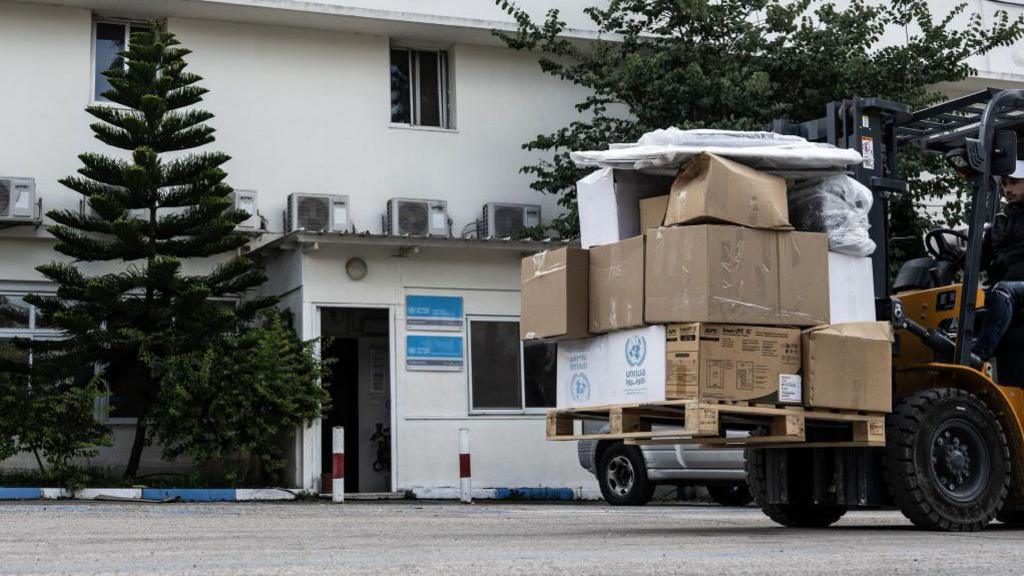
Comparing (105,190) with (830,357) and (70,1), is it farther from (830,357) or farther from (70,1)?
(830,357)

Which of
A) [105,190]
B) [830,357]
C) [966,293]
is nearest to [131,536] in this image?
[830,357]

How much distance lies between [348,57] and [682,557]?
1441 centimetres

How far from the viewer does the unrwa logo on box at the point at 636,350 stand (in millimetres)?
9039

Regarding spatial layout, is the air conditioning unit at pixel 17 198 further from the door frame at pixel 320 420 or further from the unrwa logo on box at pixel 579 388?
the unrwa logo on box at pixel 579 388

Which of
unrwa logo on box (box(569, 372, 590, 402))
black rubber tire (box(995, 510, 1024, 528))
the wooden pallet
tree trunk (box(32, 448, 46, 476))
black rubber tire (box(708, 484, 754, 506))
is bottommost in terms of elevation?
black rubber tire (box(708, 484, 754, 506))

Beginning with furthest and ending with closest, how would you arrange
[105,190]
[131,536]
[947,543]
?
1. [105,190]
2. [131,536]
3. [947,543]

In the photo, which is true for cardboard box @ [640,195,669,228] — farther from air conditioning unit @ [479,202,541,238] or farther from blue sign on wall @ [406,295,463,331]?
air conditioning unit @ [479,202,541,238]

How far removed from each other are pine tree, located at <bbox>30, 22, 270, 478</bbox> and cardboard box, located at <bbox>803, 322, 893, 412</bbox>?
982cm

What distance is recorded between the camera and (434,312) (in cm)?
1889

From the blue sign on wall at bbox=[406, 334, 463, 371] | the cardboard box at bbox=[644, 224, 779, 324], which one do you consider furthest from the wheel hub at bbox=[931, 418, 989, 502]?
the blue sign on wall at bbox=[406, 334, 463, 371]

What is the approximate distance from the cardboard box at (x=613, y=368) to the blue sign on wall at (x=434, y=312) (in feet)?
29.5

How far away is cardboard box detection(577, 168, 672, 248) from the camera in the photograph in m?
9.47

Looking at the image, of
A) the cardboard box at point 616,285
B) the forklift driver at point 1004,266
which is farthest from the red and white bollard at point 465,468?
the forklift driver at point 1004,266

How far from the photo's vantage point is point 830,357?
9062mm
